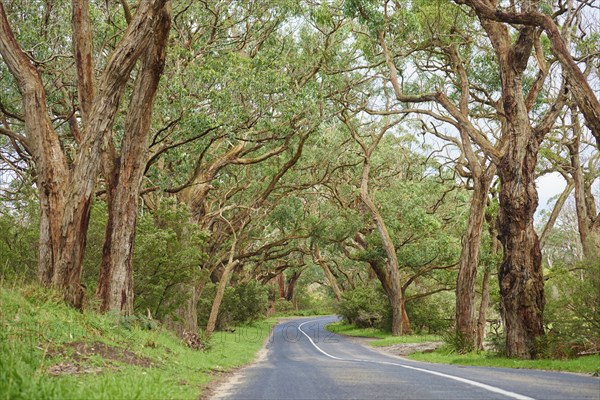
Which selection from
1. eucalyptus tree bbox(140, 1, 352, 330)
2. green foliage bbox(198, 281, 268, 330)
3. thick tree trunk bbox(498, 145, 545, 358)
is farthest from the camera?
green foliage bbox(198, 281, 268, 330)

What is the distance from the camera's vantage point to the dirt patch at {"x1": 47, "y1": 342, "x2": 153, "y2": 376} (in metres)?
8.26

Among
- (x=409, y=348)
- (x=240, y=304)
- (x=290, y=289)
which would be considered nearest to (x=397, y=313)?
(x=409, y=348)

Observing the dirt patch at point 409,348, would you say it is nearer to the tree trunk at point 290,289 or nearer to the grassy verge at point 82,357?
the grassy verge at point 82,357

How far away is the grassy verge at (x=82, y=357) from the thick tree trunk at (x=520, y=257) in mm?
7632

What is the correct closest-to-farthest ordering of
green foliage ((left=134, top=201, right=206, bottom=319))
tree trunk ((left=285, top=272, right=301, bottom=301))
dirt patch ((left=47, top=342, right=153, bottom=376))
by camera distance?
1. dirt patch ((left=47, top=342, right=153, bottom=376))
2. green foliage ((left=134, top=201, right=206, bottom=319))
3. tree trunk ((left=285, top=272, right=301, bottom=301))

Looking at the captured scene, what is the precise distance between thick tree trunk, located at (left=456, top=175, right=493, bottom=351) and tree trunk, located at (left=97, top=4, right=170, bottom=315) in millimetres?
10994

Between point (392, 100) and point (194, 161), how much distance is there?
11529 mm

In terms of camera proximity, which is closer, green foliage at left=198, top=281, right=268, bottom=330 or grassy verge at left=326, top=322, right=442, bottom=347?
Result: grassy verge at left=326, top=322, right=442, bottom=347

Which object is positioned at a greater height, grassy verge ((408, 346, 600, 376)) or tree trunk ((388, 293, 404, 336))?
tree trunk ((388, 293, 404, 336))

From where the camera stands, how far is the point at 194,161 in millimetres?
20641

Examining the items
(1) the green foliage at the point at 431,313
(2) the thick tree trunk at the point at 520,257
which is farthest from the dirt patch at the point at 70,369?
(1) the green foliage at the point at 431,313

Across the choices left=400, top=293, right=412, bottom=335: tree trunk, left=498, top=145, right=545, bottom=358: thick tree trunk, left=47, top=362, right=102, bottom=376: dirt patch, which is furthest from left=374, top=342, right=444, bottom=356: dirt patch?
Answer: left=47, top=362, right=102, bottom=376: dirt patch

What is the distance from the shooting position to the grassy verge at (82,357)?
20.6 ft

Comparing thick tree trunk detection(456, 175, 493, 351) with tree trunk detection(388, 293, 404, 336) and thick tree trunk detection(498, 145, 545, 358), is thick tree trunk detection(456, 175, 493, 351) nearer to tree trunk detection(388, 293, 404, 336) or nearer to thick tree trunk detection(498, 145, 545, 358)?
thick tree trunk detection(498, 145, 545, 358)
